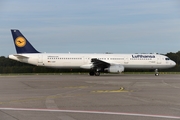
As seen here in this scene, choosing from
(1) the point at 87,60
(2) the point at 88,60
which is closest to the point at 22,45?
(1) the point at 87,60

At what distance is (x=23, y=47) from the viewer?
41.8 metres

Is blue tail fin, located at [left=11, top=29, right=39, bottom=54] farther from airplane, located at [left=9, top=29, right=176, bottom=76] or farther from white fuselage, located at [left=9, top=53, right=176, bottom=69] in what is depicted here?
Result: white fuselage, located at [left=9, top=53, right=176, bottom=69]

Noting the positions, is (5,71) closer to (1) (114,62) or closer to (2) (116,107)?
(1) (114,62)

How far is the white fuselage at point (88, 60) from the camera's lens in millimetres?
40969

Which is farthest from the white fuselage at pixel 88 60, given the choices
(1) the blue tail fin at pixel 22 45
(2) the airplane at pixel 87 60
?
(1) the blue tail fin at pixel 22 45

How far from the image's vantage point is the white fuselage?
41.0 metres

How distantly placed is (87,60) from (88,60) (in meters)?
0.13

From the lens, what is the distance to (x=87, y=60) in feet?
137

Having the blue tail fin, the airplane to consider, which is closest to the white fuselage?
the airplane

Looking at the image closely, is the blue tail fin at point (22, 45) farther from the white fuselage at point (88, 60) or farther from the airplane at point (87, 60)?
the white fuselage at point (88, 60)

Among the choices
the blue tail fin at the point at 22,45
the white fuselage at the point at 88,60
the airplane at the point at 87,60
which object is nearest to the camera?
the airplane at the point at 87,60

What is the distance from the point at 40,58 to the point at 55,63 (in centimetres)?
202

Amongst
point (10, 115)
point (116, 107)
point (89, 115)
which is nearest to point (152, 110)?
point (116, 107)

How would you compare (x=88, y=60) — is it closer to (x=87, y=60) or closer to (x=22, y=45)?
(x=87, y=60)
